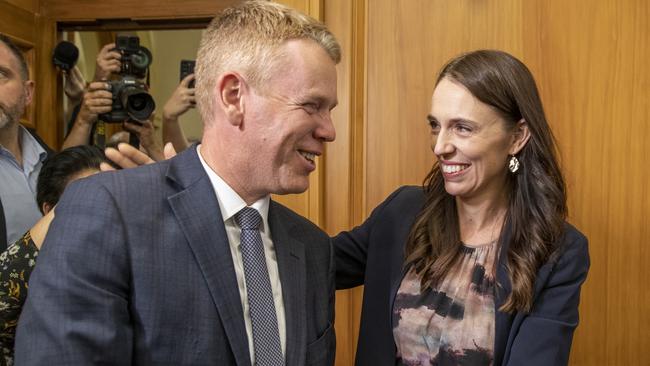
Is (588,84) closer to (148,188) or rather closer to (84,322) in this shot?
(148,188)

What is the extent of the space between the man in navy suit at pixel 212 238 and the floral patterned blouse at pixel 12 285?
322mm

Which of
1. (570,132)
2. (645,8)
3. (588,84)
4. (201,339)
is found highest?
(645,8)

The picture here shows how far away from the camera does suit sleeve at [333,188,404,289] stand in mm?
1555

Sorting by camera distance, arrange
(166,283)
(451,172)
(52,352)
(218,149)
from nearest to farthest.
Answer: (52,352)
(166,283)
(218,149)
(451,172)

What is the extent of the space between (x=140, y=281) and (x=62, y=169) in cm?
69

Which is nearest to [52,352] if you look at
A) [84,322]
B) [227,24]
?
[84,322]

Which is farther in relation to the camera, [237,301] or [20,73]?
[20,73]

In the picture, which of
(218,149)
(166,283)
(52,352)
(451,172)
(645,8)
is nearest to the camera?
(52,352)

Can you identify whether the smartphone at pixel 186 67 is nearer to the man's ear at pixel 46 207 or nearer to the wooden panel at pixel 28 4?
the wooden panel at pixel 28 4

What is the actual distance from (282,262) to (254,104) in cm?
29

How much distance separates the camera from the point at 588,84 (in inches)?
69.6

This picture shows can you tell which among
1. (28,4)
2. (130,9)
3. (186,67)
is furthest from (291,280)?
(28,4)

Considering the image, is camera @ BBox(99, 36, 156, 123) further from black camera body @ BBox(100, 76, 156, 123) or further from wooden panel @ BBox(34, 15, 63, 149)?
wooden panel @ BBox(34, 15, 63, 149)

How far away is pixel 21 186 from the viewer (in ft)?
5.90
